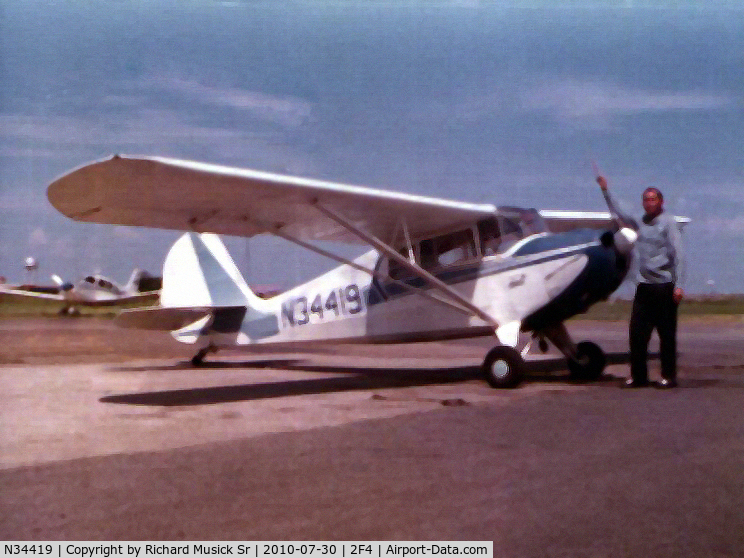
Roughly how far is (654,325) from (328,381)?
12.9 ft

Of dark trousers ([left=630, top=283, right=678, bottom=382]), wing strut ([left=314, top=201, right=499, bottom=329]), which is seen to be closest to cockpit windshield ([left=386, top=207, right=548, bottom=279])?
wing strut ([left=314, top=201, right=499, bottom=329])

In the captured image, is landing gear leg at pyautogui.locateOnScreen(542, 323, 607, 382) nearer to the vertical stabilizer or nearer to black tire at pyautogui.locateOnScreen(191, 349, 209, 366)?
the vertical stabilizer

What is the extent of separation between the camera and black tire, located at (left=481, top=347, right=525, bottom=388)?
7720 mm

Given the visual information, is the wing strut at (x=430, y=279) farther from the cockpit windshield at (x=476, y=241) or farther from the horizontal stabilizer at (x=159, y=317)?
the horizontal stabilizer at (x=159, y=317)

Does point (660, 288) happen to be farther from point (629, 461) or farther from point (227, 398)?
point (227, 398)

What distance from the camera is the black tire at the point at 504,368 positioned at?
7720 millimetres

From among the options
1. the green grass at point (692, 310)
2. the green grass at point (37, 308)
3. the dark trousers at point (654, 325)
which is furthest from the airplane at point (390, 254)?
the green grass at point (37, 308)

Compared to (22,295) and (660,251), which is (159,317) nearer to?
(660,251)

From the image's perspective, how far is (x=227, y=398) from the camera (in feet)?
24.5

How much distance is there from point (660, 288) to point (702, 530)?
14.8 feet

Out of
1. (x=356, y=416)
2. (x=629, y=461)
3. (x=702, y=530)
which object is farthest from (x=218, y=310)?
(x=702, y=530)

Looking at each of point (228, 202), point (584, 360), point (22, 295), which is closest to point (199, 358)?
point (228, 202)

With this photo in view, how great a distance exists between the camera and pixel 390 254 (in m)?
8.46

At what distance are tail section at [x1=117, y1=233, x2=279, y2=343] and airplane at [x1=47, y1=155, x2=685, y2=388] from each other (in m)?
0.04
